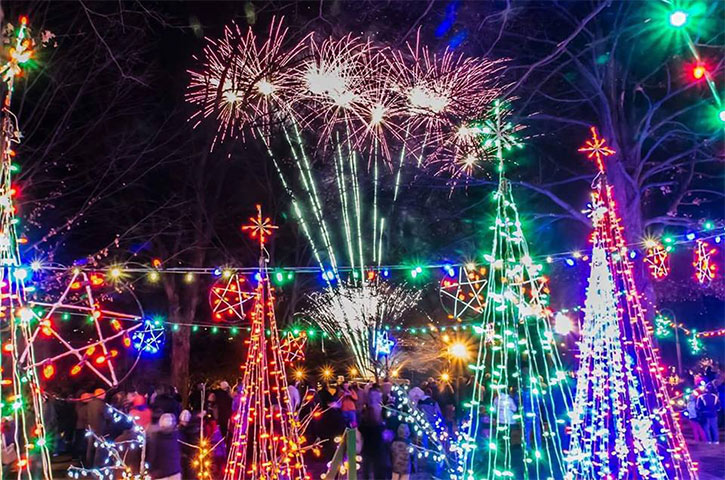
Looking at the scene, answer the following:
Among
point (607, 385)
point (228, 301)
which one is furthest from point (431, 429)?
point (228, 301)

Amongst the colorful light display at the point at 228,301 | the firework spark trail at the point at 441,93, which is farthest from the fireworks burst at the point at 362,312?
the firework spark trail at the point at 441,93

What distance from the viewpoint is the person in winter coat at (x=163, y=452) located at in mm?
8250

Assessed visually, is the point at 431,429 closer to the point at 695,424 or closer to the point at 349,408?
the point at 349,408

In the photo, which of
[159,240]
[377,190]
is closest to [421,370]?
[159,240]

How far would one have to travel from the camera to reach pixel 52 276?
13008mm

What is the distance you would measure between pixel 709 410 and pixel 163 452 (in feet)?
36.6

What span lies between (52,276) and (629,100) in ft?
40.5

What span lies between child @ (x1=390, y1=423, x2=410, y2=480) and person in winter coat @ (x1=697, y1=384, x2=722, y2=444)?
7605 millimetres

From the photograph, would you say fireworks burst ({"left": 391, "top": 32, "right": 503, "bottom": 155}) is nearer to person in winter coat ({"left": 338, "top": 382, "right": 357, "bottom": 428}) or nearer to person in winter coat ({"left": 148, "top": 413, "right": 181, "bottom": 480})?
person in winter coat ({"left": 148, "top": 413, "right": 181, "bottom": 480})

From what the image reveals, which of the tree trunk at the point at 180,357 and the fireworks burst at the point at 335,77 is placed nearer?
the fireworks burst at the point at 335,77

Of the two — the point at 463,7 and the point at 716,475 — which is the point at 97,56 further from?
the point at 716,475

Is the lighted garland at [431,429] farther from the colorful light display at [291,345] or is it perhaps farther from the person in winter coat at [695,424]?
the person in winter coat at [695,424]

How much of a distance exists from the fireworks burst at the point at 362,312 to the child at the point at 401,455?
12.0 metres

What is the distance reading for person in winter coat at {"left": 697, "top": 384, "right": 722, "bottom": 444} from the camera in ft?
44.7
